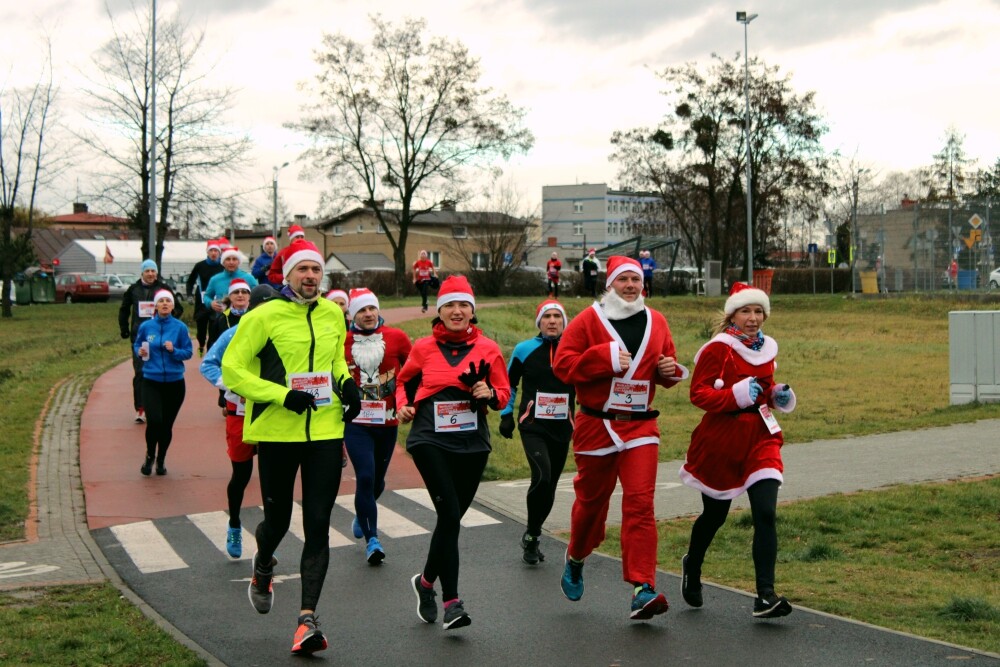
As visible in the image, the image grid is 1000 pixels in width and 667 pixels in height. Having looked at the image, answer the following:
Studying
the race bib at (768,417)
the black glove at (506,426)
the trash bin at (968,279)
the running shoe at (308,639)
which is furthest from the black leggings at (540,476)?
the trash bin at (968,279)

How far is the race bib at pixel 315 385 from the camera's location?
643 centimetres

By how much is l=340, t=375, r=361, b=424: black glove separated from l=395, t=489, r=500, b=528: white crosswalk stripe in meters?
3.23

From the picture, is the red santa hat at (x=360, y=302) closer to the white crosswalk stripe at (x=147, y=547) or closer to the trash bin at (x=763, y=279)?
the white crosswalk stripe at (x=147, y=547)

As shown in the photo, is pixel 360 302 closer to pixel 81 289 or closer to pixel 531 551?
pixel 531 551

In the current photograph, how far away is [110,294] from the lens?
6712 cm

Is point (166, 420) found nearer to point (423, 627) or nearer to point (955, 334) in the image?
point (423, 627)

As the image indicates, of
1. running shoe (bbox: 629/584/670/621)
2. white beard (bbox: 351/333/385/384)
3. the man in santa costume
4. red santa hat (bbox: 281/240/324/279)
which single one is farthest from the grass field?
white beard (bbox: 351/333/385/384)

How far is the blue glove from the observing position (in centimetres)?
678

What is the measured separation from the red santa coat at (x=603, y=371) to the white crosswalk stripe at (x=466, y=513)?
2804 mm

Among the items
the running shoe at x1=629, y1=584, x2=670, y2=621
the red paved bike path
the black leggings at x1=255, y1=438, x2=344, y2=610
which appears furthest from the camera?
the red paved bike path

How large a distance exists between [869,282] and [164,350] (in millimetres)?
39934

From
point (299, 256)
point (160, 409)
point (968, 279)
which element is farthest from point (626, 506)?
point (968, 279)

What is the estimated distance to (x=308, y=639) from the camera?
6113mm

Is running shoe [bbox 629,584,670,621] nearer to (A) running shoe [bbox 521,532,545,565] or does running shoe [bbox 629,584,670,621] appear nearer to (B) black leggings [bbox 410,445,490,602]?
(B) black leggings [bbox 410,445,490,602]
